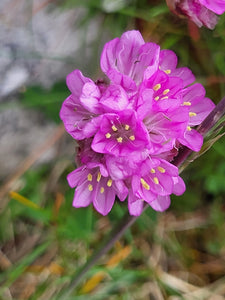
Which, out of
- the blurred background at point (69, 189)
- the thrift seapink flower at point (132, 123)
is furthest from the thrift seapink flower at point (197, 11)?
the blurred background at point (69, 189)

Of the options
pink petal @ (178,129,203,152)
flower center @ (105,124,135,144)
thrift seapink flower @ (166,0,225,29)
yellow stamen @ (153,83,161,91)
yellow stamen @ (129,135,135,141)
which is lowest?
flower center @ (105,124,135,144)

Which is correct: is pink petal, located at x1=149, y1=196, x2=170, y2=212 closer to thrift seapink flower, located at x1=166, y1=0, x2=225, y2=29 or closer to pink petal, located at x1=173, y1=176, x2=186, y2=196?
pink petal, located at x1=173, y1=176, x2=186, y2=196

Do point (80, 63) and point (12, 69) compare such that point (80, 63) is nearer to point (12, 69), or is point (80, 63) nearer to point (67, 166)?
point (12, 69)

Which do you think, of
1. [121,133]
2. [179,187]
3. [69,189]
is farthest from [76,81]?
[69,189]

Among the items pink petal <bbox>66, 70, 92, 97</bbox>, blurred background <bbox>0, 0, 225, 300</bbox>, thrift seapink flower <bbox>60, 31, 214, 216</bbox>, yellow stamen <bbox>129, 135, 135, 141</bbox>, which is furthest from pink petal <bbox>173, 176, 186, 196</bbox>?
blurred background <bbox>0, 0, 225, 300</bbox>

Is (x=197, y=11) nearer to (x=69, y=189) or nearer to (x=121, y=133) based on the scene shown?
(x=121, y=133)

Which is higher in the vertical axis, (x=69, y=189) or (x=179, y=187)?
(x=179, y=187)
